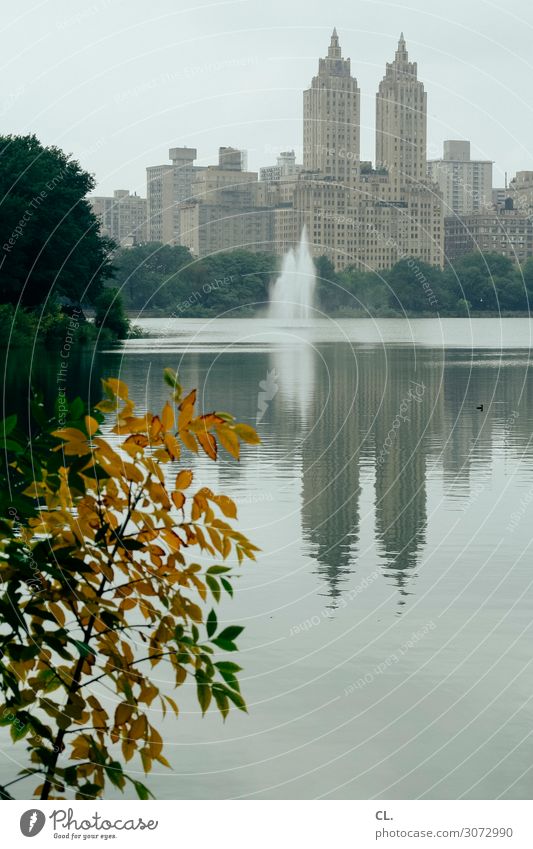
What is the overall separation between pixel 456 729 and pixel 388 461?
13475mm

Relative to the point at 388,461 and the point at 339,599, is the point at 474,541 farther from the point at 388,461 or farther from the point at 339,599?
the point at 388,461

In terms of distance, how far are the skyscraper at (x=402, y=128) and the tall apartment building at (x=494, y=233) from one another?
15.3 meters

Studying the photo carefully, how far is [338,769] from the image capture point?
7.51 meters

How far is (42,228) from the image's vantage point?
6519cm

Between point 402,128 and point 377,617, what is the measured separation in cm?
5594

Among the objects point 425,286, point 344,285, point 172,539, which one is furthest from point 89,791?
point 344,285

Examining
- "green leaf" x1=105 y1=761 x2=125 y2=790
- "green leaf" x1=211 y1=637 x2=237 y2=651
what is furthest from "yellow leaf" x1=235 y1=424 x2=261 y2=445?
"green leaf" x1=105 y1=761 x2=125 y2=790

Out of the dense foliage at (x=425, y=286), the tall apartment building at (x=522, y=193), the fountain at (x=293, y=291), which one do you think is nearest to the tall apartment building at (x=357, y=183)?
the dense foliage at (x=425, y=286)

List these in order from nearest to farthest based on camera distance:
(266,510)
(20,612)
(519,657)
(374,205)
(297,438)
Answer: (20,612), (519,657), (266,510), (297,438), (374,205)

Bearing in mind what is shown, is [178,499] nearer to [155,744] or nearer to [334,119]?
[155,744]

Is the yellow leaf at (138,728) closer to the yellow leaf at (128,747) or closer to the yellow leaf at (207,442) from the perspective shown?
the yellow leaf at (128,747)

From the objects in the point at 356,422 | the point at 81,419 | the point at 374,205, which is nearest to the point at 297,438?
the point at 356,422

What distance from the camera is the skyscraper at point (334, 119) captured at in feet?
120

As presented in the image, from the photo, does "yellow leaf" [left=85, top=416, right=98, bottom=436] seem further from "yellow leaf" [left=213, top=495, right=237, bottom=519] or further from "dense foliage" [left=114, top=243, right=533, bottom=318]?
"dense foliage" [left=114, top=243, right=533, bottom=318]
